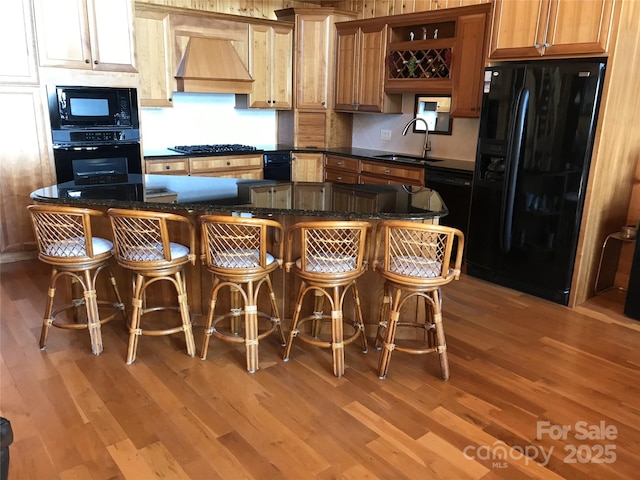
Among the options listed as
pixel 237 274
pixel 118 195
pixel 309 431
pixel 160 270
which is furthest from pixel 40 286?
pixel 309 431

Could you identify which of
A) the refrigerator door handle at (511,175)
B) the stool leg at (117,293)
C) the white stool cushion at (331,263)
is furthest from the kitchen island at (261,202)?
the refrigerator door handle at (511,175)

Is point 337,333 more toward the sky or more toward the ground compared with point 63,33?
more toward the ground

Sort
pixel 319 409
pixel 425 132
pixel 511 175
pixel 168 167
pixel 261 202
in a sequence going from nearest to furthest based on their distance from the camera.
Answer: pixel 319 409 → pixel 261 202 → pixel 511 175 → pixel 168 167 → pixel 425 132

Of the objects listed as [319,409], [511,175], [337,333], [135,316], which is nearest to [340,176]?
[511,175]

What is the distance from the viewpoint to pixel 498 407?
251 cm

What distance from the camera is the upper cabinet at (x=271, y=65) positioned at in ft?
18.2

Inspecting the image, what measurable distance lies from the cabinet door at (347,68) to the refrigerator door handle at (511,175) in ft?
7.29

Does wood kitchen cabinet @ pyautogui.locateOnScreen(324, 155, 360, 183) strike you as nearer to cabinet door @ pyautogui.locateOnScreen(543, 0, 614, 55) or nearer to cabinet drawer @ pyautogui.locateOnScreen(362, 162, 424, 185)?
cabinet drawer @ pyautogui.locateOnScreen(362, 162, 424, 185)

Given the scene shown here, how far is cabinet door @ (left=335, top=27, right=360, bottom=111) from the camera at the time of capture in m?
5.59

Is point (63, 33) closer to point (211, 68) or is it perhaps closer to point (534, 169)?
point (211, 68)

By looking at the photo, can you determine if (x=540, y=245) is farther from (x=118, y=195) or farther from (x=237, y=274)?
(x=118, y=195)

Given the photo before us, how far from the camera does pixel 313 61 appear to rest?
5.77 m

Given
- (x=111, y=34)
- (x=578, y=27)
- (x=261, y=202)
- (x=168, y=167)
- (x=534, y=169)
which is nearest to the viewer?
(x=261, y=202)

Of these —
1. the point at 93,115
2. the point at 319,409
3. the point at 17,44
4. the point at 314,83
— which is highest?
the point at 17,44
